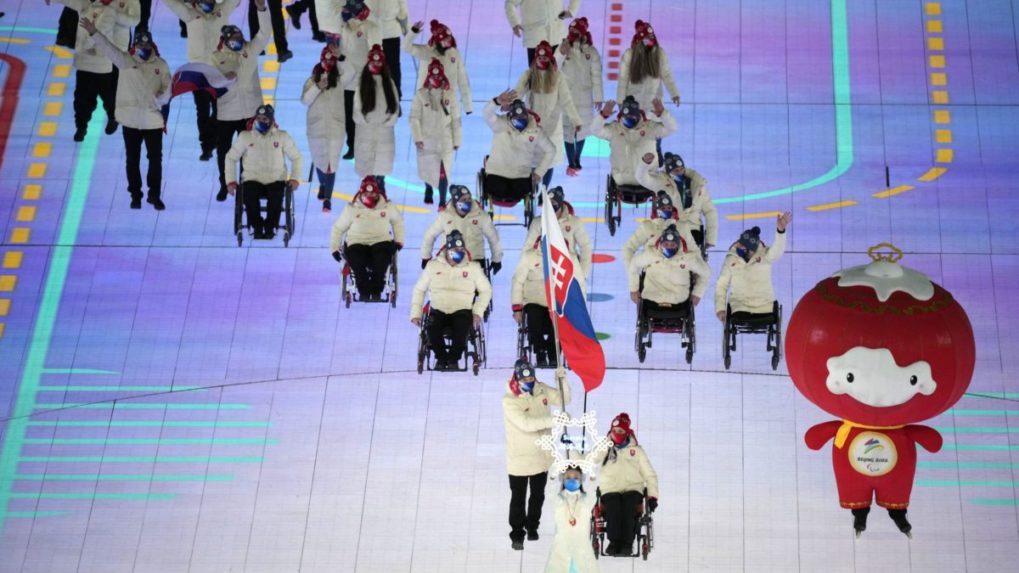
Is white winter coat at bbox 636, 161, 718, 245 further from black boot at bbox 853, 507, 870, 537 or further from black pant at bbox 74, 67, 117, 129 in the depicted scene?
black pant at bbox 74, 67, 117, 129

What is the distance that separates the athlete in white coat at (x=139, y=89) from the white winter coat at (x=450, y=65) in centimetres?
228

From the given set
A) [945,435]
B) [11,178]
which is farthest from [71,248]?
[945,435]

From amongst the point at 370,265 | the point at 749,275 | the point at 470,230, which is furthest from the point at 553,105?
the point at 749,275

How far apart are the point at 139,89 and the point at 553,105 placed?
147 inches

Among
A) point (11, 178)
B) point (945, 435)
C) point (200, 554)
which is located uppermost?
point (11, 178)

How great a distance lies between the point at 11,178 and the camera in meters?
26.5

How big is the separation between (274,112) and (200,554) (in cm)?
492

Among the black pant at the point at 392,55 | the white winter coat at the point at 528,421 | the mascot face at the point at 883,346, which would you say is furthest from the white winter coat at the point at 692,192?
the mascot face at the point at 883,346

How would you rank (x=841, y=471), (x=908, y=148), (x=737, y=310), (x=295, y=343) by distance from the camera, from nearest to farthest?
(x=841, y=471)
(x=737, y=310)
(x=295, y=343)
(x=908, y=148)

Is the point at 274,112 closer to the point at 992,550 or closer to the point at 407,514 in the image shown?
the point at 407,514

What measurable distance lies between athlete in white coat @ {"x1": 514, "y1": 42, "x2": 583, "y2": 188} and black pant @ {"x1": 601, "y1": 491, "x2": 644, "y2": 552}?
3.98 metres

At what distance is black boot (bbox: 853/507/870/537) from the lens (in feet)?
72.3

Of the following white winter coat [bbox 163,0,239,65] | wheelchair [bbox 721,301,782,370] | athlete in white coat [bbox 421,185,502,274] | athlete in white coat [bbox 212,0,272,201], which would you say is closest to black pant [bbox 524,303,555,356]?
athlete in white coat [bbox 421,185,502,274]

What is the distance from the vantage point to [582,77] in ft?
84.7
